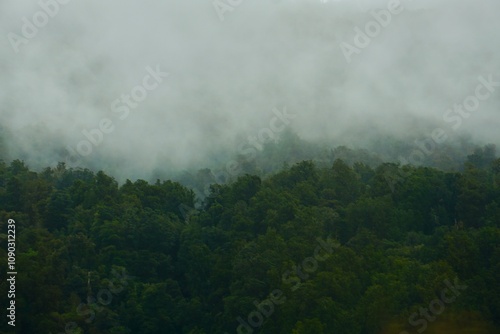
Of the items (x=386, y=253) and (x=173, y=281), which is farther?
(x=173, y=281)

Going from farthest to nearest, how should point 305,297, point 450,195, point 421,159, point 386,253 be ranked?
point 421,159 → point 450,195 → point 386,253 → point 305,297

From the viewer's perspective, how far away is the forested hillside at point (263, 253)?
103ft

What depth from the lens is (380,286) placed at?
32062 millimetres

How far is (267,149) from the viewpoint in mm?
58375

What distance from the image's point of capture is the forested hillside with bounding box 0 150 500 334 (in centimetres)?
3142

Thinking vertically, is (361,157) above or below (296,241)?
above

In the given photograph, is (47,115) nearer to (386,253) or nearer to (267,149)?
(267,149)

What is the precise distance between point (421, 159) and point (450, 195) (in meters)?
12.5

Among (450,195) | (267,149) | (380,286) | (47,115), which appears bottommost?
(380,286)

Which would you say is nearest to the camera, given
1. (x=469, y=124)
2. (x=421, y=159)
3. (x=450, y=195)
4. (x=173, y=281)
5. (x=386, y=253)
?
(x=386, y=253)

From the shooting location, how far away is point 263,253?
119 ft

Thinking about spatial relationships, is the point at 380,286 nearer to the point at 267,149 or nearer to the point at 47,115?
the point at 267,149

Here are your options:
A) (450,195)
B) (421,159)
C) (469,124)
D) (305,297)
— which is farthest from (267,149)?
(305,297)

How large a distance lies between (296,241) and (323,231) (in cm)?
235
